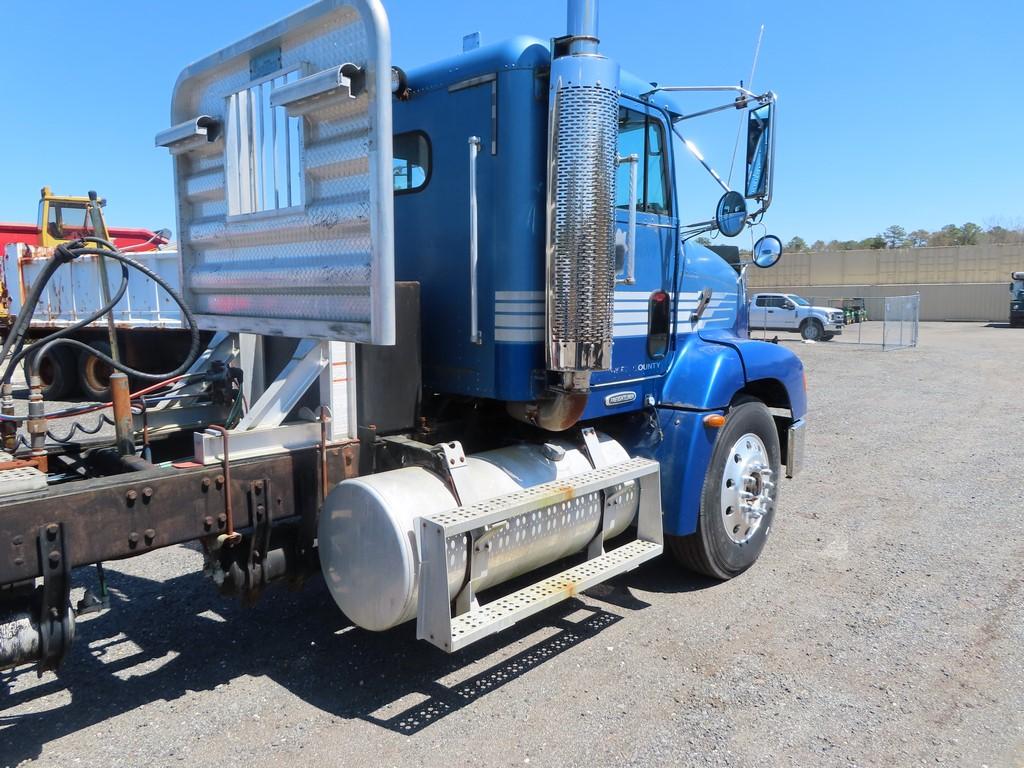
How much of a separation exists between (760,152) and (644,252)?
2.99 feet

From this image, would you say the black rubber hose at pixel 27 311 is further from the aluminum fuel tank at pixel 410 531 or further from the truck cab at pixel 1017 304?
the truck cab at pixel 1017 304

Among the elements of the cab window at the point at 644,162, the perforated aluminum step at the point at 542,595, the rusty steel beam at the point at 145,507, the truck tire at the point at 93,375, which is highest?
the cab window at the point at 644,162

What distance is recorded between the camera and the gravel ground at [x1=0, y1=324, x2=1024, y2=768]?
9.93ft

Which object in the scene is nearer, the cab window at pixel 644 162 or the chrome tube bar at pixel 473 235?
the chrome tube bar at pixel 473 235

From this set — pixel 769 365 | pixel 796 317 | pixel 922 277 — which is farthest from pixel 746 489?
pixel 922 277

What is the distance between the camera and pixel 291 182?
326cm

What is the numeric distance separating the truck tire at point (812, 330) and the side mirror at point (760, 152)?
25700 millimetres

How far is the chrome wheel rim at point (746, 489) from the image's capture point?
4676 mm

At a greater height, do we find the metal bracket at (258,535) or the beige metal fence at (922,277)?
the beige metal fence at (922,277)

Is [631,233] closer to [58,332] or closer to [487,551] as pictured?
[487,551]

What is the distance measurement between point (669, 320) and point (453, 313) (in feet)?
4.47

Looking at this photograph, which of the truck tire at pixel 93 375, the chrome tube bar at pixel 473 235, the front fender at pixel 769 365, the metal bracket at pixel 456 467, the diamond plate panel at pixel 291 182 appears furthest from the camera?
the truck tire at pixel 93 375

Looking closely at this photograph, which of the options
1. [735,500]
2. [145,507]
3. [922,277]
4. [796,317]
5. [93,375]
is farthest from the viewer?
[922,277]

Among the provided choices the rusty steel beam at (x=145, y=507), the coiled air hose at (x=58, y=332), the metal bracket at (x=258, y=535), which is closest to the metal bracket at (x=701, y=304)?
the rusty steel beam at (x=145, y=507)
